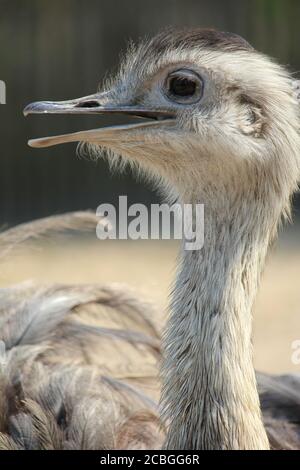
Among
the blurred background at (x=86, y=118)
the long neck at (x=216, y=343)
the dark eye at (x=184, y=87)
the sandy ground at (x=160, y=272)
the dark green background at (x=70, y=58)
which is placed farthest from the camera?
the dark green background at (x=70, y=58)

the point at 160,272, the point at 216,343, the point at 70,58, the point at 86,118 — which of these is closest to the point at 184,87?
the point at 216,343

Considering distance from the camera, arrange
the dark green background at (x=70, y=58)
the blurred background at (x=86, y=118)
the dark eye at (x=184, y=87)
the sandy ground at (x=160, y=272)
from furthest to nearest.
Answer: the dark green background at (x=70, y=58) < the blurred background at (x=86, y=118) < the sandy ground at (x=160, y=272) < the dark eye at (x=184, y=87)

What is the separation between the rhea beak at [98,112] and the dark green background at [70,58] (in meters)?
2.55

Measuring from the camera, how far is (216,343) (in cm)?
167

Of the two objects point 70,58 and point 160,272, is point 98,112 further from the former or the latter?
point 70,58

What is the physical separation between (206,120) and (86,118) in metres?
2.80

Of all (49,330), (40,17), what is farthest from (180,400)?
(40,17)

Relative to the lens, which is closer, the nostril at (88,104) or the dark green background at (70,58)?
the nostril at (88,104)

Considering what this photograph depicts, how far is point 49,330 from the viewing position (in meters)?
2.37

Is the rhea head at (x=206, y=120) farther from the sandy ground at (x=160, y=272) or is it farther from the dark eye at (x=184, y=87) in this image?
the sandy ground at (x=160, y=272)

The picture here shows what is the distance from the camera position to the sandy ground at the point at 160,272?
12.1ft

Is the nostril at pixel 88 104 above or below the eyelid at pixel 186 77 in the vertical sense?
below

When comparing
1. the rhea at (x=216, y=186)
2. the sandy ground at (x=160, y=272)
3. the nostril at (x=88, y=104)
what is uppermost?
the nostril at (x=88, y=104)

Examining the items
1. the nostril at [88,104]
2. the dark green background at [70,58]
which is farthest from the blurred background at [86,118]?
the nostril at [88,104]
